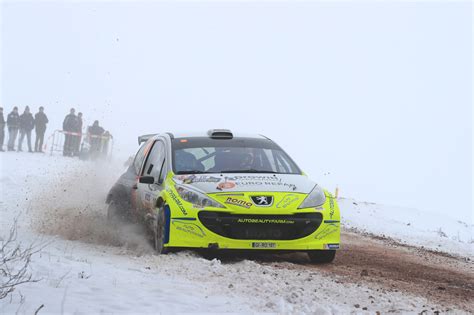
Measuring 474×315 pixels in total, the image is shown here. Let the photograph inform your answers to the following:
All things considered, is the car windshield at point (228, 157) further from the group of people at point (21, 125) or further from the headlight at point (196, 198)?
the group of people at point (21, 125)

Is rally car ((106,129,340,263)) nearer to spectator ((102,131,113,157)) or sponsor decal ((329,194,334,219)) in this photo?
sponsor decal ((329,194,334,219))

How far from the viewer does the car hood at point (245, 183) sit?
818 centimetres

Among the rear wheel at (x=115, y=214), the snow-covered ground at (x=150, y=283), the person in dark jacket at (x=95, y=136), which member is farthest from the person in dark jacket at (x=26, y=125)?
the rear wheel at (x=115, y=214)

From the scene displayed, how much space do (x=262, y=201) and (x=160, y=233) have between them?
123 cm

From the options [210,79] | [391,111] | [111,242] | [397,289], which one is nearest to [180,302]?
[397,289]

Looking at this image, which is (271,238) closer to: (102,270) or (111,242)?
(102,270)

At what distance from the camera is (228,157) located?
9266 mm

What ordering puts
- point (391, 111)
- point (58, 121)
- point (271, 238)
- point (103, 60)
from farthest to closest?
point (391, 111), point (103, 60), point (58, 121), point (271, 238)

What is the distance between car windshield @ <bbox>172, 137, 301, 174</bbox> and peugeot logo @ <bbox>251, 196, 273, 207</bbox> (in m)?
0.95

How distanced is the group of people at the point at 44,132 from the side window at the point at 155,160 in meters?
21.0

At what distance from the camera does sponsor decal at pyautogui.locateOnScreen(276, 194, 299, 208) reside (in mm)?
8016

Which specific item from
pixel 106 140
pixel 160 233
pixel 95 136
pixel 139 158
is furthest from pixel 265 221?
pixel 106 140

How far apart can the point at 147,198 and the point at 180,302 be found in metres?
3.72

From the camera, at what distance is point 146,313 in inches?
209
